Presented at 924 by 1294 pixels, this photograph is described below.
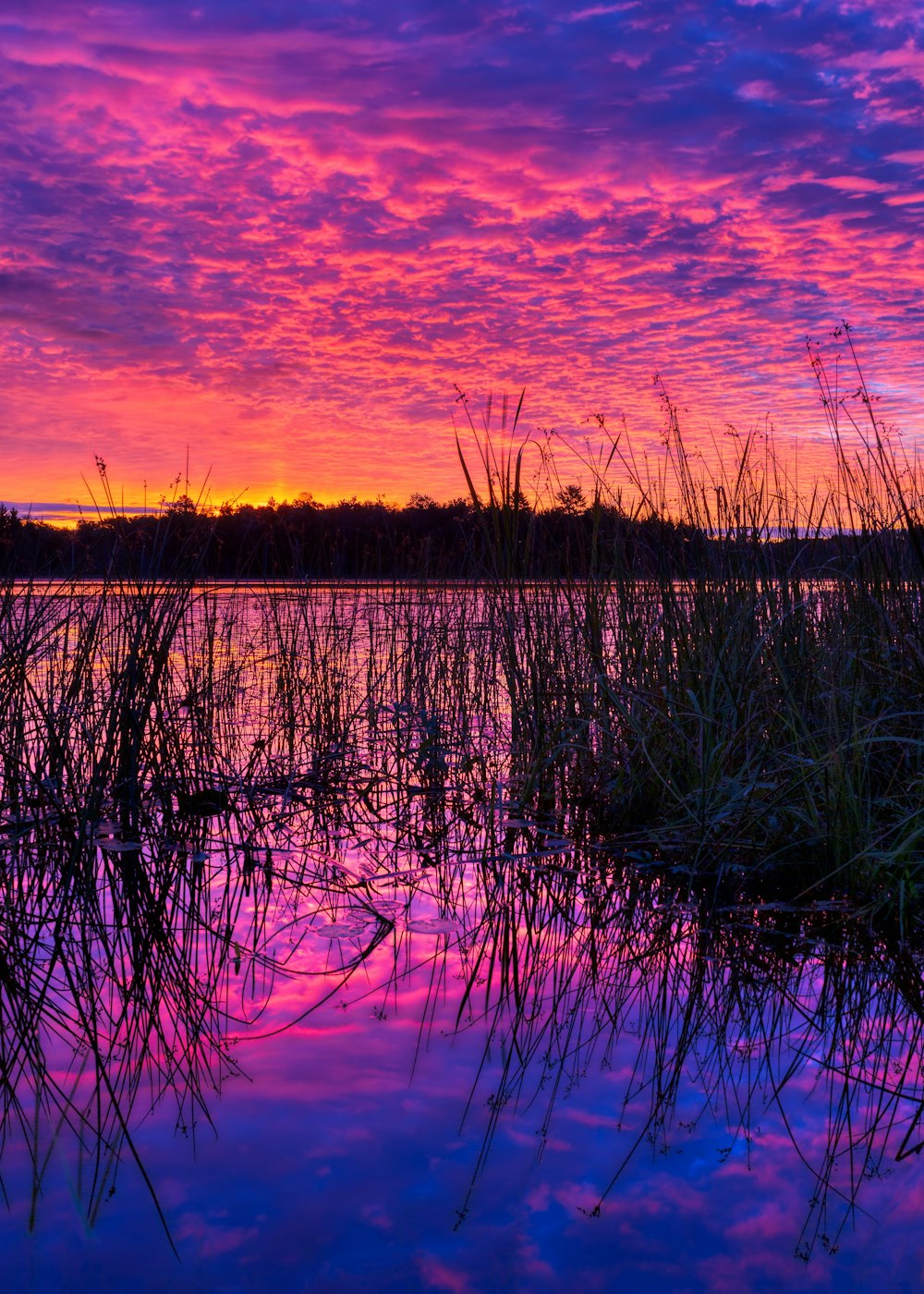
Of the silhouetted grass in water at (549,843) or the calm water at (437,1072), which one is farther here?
the silhouetted grass in water at (549,843)

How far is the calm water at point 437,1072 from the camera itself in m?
1.07

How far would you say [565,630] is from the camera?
4027mm

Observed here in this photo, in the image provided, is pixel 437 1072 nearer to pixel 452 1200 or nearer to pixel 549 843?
pixel 452 1200

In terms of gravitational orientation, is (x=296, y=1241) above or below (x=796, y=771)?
below

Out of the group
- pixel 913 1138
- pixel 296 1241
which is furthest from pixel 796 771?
pixel 296 1241

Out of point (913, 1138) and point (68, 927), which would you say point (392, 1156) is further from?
point (68, 927)

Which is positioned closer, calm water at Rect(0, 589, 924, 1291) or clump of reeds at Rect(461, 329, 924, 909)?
calm water at Rect(0, 589, 924, 1291)

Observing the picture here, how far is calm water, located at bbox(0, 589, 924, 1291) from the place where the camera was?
1.07 metres

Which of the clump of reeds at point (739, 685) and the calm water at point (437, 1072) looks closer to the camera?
the calm water at point (437, 1072)

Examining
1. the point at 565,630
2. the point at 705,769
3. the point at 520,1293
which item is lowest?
the point at 520,1293

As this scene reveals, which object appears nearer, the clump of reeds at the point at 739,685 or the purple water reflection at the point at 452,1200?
the purple water reflection at the point at 452,1200

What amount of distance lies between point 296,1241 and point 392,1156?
7.2 inches

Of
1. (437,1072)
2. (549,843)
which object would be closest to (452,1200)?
(437,1072)

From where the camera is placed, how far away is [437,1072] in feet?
4.66
